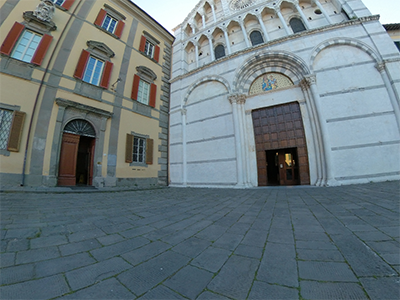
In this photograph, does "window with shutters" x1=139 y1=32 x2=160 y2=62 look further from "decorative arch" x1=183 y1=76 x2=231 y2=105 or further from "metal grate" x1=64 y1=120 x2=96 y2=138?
"metal grate" x1=64 y1=120 x2=96 y2=138

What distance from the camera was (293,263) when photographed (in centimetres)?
124

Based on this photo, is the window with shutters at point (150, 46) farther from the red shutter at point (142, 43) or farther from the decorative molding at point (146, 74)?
the decorative molding at point (146, 74)

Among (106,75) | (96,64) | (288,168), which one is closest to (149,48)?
(96,64)

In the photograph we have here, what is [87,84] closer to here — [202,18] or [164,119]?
[164,119]

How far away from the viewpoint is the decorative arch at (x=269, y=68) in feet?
26.8

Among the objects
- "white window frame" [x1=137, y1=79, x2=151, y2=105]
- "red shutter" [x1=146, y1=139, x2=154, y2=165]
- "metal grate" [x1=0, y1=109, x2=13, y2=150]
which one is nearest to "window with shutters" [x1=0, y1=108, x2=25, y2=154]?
"metal grate" [x1=0, y1=109, x2=13, y2=150]

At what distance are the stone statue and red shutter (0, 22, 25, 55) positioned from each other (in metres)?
0.89

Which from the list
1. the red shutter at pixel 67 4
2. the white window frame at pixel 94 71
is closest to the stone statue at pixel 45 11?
the red shutter at pixel 67 4

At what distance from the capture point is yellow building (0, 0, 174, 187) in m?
5.81

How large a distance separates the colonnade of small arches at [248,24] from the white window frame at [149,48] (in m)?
2.42

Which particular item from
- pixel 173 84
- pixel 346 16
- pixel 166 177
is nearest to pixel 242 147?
pixel 166 177

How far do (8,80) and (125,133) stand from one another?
4.50m

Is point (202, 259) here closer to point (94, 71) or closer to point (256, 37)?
point (94, 71)

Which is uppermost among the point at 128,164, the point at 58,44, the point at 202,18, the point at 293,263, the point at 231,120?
the point at 202,18
